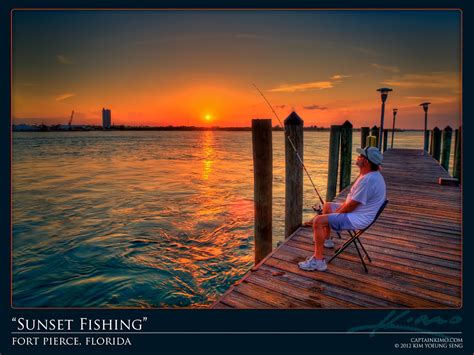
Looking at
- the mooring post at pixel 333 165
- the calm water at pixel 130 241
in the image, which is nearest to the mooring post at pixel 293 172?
the calm water at pixel 130 241

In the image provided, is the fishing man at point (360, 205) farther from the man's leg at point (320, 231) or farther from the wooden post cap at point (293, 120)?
the wooden post cap at point (293, 120)

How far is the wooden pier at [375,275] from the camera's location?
3357 millimetres

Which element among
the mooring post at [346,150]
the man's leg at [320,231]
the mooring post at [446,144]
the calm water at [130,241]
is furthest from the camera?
the mooring post at [446,144]

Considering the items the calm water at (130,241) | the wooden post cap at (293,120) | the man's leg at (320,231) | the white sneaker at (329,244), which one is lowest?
the calm water at (130,241)

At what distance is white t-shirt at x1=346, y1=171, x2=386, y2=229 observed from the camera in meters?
3.63

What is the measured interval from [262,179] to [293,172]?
56 cm

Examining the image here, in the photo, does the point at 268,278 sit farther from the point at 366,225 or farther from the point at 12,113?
the point at 12,113

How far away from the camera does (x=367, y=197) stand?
12.1 feet
